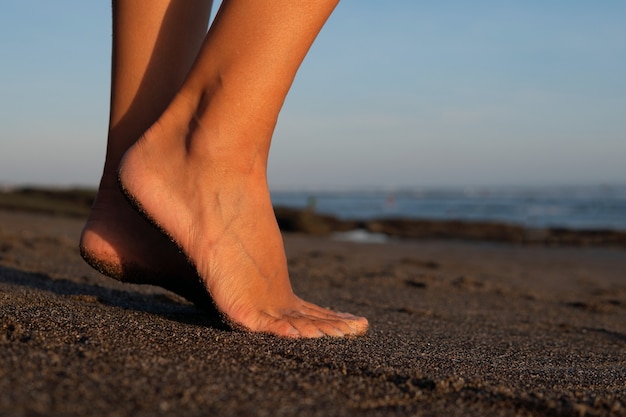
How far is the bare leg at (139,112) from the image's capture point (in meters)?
1.54

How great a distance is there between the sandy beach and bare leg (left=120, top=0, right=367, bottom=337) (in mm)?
114

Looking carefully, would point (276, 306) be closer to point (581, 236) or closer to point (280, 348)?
point (280, 348)

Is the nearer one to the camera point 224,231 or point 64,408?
point 64,408

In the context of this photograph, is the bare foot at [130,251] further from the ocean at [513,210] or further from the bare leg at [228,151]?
the ocean at [513,210]

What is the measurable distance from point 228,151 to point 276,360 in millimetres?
502

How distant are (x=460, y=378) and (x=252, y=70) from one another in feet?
2.36

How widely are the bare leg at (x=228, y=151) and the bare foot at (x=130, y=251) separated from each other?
14 cm

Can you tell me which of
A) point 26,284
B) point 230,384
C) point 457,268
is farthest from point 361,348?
point 457,268

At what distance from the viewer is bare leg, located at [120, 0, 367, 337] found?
133cm

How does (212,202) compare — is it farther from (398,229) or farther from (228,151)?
(398,229)

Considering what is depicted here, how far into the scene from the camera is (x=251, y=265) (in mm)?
1462

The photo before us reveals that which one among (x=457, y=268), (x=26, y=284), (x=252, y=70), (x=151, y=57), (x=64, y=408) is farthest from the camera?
(x=457, y=268)

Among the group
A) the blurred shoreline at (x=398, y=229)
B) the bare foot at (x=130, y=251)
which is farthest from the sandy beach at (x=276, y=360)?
the blurred shoreline at (x=398, y=229)

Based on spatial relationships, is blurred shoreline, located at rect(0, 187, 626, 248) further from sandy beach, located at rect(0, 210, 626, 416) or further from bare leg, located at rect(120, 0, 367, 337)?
bare leg, located at rect(120, 0, 367, 337)
